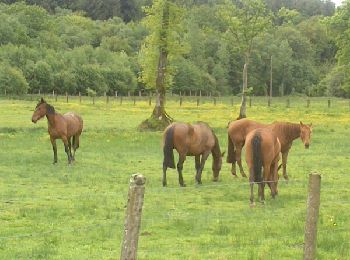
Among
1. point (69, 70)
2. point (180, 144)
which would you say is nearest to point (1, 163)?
point (180, 144)

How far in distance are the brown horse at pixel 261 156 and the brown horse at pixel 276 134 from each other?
2.60 m

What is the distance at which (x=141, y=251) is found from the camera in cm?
936

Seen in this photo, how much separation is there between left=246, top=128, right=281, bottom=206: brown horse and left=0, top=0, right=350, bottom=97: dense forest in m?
35.9

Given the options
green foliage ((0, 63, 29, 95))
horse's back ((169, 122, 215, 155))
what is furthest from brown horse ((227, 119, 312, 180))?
green foliage ((0, 63, 29, 95))

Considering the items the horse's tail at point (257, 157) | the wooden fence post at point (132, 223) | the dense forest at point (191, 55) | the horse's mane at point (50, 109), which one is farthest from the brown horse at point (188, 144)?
the dense forest at point (191, 55)

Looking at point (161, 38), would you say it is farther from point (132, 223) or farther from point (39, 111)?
point (132, 223)

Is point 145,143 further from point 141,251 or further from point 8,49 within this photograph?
point 8,49

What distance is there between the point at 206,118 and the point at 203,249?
114 ft

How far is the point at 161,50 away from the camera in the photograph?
119 feet

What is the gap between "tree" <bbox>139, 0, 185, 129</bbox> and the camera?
36.0 metres

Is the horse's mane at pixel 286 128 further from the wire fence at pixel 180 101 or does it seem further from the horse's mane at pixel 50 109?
the wire fence at pixel 180 101

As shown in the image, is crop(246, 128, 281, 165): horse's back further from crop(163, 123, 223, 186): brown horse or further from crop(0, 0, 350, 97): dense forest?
crop(0, 0, 350, 97): dense forest

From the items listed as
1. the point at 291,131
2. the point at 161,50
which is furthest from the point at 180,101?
the point at 291,131

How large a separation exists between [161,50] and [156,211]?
24621 millimetres
